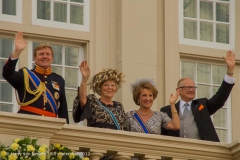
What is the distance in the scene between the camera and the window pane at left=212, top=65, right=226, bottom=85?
841 inches

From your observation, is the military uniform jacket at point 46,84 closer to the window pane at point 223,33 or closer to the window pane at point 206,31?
the window pane at point 206,31

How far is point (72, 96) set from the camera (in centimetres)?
2020

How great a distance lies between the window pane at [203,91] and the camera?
21.1 meters

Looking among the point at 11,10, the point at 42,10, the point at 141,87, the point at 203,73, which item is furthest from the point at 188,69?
the point at 11,10

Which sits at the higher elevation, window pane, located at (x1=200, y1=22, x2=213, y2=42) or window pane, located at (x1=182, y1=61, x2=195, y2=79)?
window pane, located at (x1=200, y1=22, x2=213, y2=42)

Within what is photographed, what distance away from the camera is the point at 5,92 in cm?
1975

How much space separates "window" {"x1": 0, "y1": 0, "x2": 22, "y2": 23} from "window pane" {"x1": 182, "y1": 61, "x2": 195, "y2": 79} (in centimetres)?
294

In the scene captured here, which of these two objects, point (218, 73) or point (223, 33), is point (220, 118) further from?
point (223, 33)

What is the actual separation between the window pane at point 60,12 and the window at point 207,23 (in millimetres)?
2048

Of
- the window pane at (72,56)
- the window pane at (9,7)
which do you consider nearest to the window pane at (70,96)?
the window pane at (72,56)

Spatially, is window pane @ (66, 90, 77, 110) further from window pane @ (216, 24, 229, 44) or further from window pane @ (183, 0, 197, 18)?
window pane @ (216, 24, 229, 44)

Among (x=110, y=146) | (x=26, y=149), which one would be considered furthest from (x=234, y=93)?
(x=26, y=149)

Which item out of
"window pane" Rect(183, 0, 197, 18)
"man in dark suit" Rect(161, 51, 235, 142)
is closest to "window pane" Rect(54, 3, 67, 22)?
"window pane" Rect(183, 0, 197, 18)

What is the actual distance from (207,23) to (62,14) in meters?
2.62
